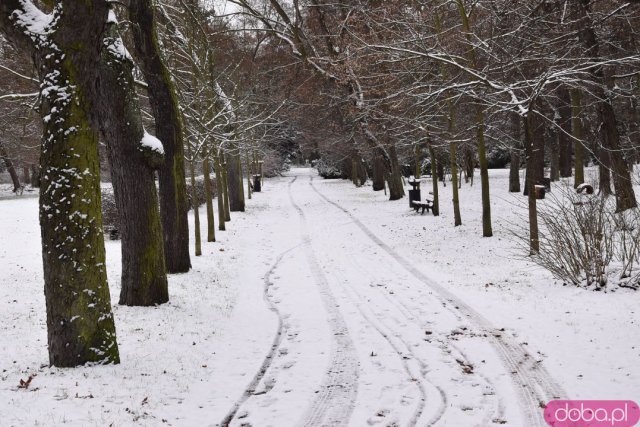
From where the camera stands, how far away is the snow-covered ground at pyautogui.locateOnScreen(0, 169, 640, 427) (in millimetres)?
4852

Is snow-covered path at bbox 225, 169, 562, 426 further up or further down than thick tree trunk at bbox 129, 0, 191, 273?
further down

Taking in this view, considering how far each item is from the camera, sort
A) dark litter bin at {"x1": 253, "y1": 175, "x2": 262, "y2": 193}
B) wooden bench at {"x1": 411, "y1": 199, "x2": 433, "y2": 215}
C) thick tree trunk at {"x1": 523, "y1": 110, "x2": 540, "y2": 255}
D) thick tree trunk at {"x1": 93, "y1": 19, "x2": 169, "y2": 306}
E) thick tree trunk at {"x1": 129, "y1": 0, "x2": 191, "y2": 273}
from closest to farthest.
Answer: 1. thick tree trunk at {"x1": 93, "y1": 19, "x2": 169, "y2": 306}
2. thick tree trunk at {"x1": 129, "y1": 0, "x2": 191, "y2": 273}
3. thick tree trunk at {"x1": 523, "y1": 110, "x2": 540, "y2": 255}
4. wooden bench at {"x1": 411, "y1": 199, "x2": 433, "y2": 215}
5. dark litter bin at {"x1": 253, "y1": 175, "x2": 262, "y2": 193}

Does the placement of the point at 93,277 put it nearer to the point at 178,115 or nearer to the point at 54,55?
the point at 54,55

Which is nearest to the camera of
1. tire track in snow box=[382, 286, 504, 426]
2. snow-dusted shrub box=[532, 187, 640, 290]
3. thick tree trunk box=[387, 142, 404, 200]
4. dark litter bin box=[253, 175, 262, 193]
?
tire track in snow box=[382, 286, 504, 426]

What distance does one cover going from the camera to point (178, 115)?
10570 mm

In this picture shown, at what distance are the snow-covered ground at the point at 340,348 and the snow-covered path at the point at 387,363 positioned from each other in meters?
0.02

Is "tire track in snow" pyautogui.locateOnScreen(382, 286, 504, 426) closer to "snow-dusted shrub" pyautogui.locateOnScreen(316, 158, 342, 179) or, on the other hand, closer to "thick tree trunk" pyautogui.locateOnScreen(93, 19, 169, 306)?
"thick tree trunk" pyautogui.locateOnScreen(93, 19, 169, 306)

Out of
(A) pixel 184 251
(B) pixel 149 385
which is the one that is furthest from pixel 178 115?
(B) pixel 149 385

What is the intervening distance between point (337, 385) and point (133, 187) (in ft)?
16.0

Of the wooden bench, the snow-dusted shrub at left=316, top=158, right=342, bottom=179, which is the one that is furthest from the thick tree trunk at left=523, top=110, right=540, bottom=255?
the snow-dusted shrub at left=316, top=158, right=342, bottom=179

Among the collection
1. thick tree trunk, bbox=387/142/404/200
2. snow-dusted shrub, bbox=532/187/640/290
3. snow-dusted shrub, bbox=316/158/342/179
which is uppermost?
snow-dusted shrub, bbox=316/158/342/179

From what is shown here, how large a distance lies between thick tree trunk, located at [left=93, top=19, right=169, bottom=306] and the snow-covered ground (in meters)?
0.55

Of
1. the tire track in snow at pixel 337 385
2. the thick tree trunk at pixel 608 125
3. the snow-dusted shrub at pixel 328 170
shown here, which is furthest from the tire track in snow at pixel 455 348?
the snow-dusted shrub at pixel 328 170

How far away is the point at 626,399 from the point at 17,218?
18.7 meters
